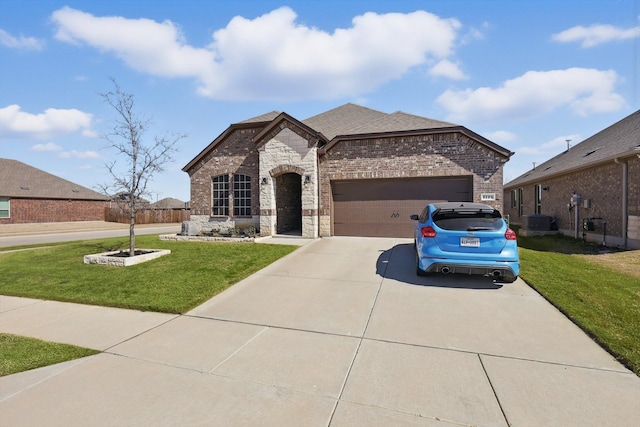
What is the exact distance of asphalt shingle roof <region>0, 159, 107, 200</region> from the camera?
96.6ft

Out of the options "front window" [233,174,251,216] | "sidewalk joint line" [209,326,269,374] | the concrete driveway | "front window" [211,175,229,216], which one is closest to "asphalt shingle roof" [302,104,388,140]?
"front window" [233,174,251,216]

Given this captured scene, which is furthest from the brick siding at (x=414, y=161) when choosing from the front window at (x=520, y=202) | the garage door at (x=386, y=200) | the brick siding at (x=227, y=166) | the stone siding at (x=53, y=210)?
the stone siding at (x=53, y=210)

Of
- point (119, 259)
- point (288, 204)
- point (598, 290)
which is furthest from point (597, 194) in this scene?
point (119, 259)

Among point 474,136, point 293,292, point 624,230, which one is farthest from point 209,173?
point 624,230

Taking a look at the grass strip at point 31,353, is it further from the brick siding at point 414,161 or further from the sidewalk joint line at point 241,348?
the brick siding at point 414,161

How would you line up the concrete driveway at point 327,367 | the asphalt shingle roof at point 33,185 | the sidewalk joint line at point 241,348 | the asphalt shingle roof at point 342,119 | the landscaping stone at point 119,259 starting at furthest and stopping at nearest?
the asphalt shingle roof at point 33,185 → the asphalt shingle roof at point 342,119 → the landscaping stone at point 119,259 → the sidewalk joint line at point 241,348 → the concrete driveway at point 327,367

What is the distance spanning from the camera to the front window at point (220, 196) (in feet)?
49.9

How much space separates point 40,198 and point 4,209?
2.84 m

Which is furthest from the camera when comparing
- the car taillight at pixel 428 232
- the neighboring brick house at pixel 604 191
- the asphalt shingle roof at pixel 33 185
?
the asphalt shingle roof at pixel 33 185

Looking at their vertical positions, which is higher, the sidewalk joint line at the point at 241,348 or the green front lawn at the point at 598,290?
the green front lawn at the point at 598,290

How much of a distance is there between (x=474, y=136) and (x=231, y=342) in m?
11.2

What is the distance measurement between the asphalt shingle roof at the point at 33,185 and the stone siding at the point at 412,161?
111 feet

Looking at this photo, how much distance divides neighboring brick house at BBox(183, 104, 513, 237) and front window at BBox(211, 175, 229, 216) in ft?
0.17

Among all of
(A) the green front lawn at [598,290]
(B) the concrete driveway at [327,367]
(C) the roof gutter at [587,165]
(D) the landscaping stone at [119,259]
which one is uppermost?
(C) the roof gutter at [587,165]
